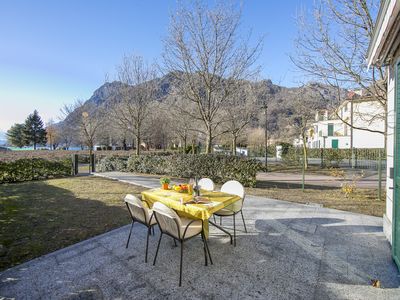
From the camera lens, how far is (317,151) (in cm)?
2189

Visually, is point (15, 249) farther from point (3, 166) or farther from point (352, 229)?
point (3, 166)

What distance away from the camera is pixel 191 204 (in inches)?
121

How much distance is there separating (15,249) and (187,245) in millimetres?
2668

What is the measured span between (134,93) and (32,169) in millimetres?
6867

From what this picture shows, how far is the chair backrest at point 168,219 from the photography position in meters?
2.62

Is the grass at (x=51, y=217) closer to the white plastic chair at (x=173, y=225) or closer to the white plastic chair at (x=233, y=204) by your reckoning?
the white plastic chair at (x=173, y=225)

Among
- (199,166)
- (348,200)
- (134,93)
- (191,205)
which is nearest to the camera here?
(191,205)


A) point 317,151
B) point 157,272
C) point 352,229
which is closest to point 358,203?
point 352,229

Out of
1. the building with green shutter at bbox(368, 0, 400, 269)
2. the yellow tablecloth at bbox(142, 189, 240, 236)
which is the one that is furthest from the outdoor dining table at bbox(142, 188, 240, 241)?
the building with green shutter at bbox(368, 0, 400, 269)

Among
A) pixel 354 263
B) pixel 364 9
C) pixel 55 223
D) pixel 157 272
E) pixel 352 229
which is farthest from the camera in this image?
pixel 364 9

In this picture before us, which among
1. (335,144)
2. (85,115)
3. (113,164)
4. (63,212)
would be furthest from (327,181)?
(335,144)

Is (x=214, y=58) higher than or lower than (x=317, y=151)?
higher

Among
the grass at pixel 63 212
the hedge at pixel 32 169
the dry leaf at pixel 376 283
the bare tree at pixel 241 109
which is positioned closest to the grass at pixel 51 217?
the grass at pixel 63 212

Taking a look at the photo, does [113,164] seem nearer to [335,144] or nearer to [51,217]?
[51,217]
